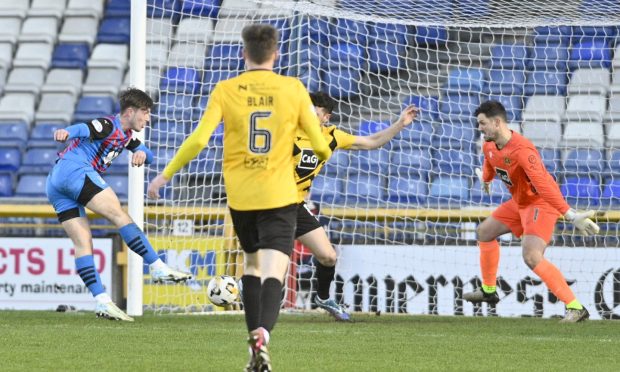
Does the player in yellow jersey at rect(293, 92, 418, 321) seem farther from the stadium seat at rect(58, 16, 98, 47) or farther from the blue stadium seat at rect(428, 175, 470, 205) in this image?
the stadium seat at rect(58, 16, 98, 47)

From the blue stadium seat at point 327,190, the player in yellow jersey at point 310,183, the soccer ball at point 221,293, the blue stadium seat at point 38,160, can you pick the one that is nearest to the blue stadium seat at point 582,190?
the blue stadium seat at point 327,190

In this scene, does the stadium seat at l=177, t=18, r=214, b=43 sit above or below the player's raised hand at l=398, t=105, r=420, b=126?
above

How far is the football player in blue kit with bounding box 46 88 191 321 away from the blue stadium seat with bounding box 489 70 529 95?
477 centimetres

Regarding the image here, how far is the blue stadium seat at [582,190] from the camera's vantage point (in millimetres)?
11609

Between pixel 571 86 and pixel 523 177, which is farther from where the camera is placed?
pixel 571 86

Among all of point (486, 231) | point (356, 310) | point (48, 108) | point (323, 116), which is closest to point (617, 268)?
point (486, 231)

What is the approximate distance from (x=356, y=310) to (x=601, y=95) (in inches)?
132

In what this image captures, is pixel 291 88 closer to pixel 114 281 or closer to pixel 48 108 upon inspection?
pixel 114 281

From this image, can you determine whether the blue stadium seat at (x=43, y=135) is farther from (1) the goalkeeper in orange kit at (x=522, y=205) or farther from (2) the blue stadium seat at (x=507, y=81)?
(1) the goalkeeper in orange kit at (x=522, y=205)

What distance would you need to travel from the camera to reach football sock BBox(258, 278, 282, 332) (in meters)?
5.16

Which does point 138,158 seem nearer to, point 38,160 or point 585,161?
point 585,161

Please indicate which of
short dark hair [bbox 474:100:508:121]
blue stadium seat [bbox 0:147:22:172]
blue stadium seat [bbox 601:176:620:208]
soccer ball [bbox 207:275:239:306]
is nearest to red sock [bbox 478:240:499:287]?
short dark hair [bbox 474:100:508:121]

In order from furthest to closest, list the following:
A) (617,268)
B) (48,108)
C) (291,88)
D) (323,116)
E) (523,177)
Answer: (48,108) → (617,268) → (523,177) → (323,116) → (291,88)

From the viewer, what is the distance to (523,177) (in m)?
9.41
